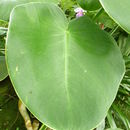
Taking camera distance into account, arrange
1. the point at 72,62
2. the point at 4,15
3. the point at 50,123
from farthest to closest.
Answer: the point at 4,15 → the point at 72,62 → the point at 50,123

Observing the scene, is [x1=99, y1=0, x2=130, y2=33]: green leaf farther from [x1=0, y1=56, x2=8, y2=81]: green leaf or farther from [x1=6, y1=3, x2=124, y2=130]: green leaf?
[x1=0, y1=56, x2=8, y2=81]: green leaf

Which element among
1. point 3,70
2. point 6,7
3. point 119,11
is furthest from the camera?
point 3,70

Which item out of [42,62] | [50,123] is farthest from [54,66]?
[50,123]

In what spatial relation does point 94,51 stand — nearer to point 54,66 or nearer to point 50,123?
point 54,66

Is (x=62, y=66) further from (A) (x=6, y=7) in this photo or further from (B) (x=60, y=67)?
(A) (x=6, y=7)

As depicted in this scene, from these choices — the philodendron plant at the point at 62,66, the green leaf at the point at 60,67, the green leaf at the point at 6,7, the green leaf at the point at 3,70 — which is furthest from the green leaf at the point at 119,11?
the green leaf at the point at 3,70

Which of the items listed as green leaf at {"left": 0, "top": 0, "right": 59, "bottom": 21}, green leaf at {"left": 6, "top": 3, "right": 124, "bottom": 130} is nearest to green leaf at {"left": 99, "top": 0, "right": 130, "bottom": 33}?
green leaf at {"left": 6, "top": 3, "right": 124, "bottom": 130}

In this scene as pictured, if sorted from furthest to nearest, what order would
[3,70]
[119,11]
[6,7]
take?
[3,70] < [6,7] < [119,11]

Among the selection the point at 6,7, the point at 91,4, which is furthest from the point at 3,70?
the point at 91,4
